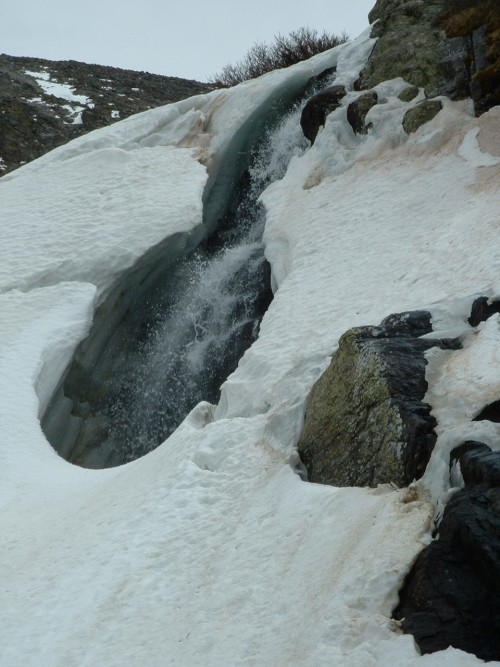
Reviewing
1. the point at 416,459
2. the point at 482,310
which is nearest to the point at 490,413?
the point at 416,459

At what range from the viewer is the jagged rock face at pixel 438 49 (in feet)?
31.1

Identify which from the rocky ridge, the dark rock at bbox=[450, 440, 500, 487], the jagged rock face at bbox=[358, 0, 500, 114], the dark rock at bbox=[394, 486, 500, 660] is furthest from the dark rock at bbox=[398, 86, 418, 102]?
the dark rock at bbox=[394, 486, 500, 660]

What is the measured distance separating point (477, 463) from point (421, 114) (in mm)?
6956

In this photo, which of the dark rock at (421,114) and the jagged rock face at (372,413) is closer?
the jagged rock face at (372,413)

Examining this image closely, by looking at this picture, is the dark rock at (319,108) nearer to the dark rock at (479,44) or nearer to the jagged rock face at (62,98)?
the dark rock at (479,44)

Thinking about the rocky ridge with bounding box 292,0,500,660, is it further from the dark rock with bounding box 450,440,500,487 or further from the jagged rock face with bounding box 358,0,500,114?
the jagged rock face with bounding box 358,0,500,114

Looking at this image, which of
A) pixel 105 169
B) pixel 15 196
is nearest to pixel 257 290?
pixel 105 169

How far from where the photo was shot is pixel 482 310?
18.3ft

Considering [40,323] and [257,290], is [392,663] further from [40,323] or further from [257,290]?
[257,290]

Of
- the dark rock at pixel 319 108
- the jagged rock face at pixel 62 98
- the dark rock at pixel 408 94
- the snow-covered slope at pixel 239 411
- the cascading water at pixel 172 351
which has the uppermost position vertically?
the jagged rock face at pixel 62 98

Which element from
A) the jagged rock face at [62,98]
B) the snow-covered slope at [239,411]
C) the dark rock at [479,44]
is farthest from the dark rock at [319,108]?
the jagged rock face at [62,98]

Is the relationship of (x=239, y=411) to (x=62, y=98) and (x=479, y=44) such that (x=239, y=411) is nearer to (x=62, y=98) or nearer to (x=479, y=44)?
(x=479, y=44)

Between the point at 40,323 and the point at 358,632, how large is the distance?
6.38m

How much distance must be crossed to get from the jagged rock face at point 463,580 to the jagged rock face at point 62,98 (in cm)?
1660
